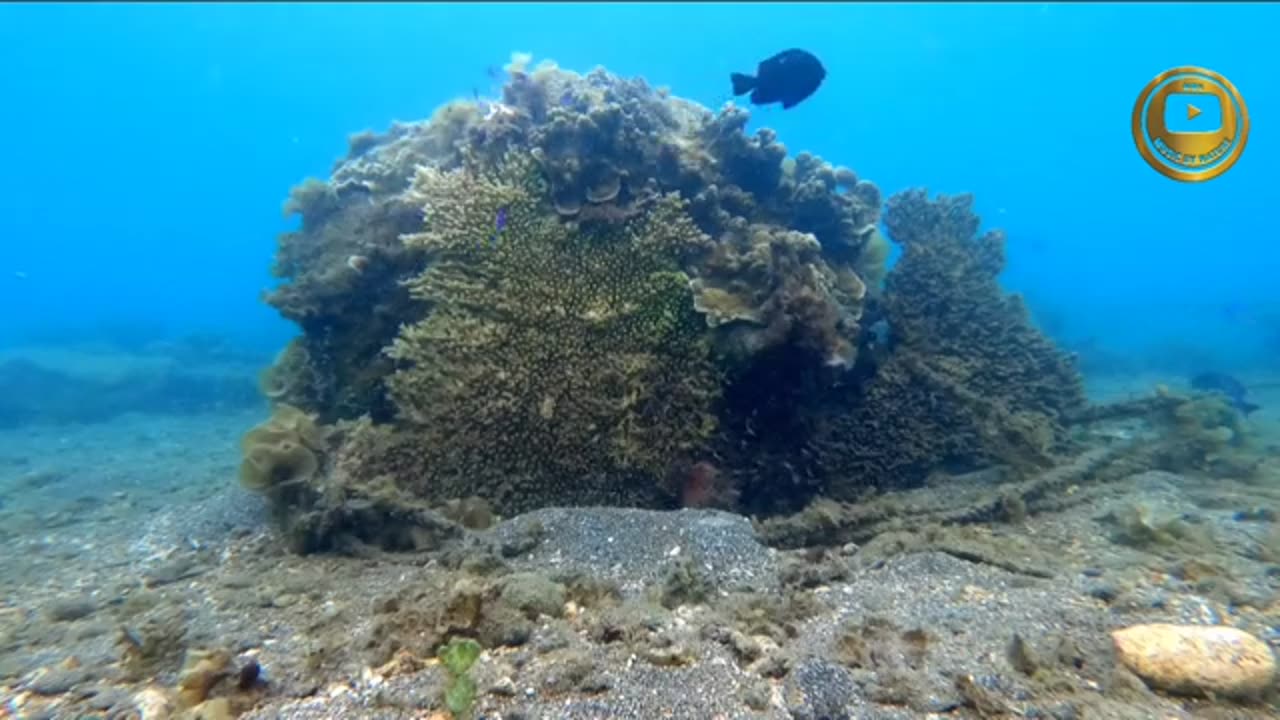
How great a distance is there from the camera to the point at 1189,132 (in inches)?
160

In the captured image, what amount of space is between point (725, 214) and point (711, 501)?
9.57 feet

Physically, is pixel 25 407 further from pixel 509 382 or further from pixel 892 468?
pixel 892 468

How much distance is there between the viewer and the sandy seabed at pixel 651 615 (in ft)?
10.2

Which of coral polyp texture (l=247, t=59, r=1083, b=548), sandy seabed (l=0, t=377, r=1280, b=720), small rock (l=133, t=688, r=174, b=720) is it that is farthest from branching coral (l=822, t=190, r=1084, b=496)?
small rock (l=133, t=688, r=174, b=720)

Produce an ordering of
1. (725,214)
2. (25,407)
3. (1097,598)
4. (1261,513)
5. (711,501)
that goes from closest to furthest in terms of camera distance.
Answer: (1097,598) → (1261,513) → (711,501) → (725,214) → (25,407)

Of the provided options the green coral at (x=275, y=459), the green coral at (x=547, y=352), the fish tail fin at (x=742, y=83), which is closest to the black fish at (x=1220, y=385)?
the fish tail fin at (x=742, y=83)

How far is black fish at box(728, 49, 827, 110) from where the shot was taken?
6902 mm

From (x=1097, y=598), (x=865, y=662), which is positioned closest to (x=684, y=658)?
(x=865, y=662)

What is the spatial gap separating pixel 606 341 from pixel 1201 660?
14.9 feet

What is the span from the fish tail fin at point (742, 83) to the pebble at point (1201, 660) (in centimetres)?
595

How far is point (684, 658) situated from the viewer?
11.0 feet

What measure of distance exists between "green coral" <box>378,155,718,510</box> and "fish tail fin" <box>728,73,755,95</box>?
74.3 inches

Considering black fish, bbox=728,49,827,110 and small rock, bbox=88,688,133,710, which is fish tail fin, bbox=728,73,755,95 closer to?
black fish, bbox=728,49,827,110

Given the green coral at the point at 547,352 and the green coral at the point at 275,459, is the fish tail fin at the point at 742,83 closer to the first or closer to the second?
the green coral at the point at 547,352
